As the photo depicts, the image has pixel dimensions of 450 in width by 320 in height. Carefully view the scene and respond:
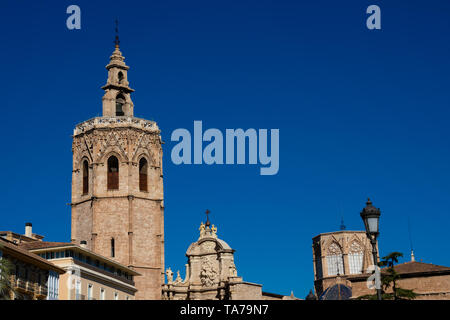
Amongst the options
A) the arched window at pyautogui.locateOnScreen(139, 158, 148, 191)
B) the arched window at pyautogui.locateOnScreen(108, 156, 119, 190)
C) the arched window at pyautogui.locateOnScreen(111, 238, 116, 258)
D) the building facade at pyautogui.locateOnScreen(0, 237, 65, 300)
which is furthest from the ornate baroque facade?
the building facade at pyautogui.locateOnScreen(0, 237, 65, 300)

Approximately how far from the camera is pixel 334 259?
128 meters

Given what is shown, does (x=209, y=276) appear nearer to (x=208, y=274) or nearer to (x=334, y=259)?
(x=208, y=274)

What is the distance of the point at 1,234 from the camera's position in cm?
6738

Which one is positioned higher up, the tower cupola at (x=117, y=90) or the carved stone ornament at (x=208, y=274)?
the tower cupola at (x=117, y=90)

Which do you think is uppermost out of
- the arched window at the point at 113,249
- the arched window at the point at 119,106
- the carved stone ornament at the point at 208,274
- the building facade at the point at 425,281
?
the arched window at the point at 119,106

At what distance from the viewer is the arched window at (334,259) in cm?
12619

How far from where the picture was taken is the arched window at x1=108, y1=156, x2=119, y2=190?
236ft

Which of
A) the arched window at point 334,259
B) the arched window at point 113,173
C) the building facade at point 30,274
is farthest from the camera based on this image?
the arched window at point 334,259

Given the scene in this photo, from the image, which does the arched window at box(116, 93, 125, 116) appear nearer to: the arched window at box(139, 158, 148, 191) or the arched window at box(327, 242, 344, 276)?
the arched window at box(139, 158, 148, 191)

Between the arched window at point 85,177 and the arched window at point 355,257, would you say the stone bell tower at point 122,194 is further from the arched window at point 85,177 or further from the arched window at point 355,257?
the arched window at point 355,257

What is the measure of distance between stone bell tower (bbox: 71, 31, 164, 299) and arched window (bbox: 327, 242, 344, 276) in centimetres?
5952

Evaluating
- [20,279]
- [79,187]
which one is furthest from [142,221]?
[20,279]

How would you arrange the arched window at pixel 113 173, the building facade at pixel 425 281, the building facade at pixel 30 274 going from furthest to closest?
the arched window at pixel 113 173 < the building facade at pixel 425 281 < the building facade at pixel 30 274

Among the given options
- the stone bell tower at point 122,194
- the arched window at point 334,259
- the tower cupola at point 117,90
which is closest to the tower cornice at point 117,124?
the stone bell tower at point 122,194
